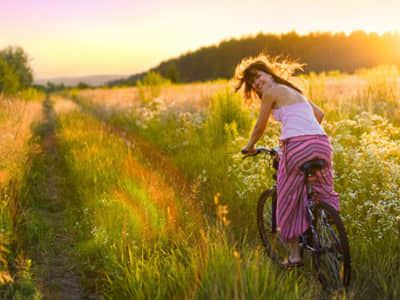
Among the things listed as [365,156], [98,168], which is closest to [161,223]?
[98,168]

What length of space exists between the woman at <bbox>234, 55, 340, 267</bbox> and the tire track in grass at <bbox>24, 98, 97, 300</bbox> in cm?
222

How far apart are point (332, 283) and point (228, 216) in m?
2.12

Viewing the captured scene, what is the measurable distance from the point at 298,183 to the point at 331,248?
640mm

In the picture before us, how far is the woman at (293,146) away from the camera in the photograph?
3117 millimetres

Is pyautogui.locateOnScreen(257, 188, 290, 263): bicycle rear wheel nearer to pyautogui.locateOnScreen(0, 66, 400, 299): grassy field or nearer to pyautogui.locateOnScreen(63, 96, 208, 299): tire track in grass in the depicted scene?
pyautogui.locateOnScreen(0, 66, 400, 299): grassy field

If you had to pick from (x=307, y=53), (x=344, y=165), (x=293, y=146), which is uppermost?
(x=307, y=53)

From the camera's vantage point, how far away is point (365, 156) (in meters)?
4.66

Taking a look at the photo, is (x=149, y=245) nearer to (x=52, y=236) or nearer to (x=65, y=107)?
(x=52, y=236)

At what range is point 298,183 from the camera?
3234 mm

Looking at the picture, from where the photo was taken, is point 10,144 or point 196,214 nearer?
point 196,214

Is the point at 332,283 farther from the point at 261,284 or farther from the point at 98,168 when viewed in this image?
the point at 98,168

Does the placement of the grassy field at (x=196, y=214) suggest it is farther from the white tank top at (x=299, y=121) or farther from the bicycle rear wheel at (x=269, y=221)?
the white tank top at (x=299, y=121)

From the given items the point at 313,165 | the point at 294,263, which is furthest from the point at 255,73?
the point at 294,263

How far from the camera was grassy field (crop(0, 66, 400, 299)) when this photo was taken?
2.93 metres
